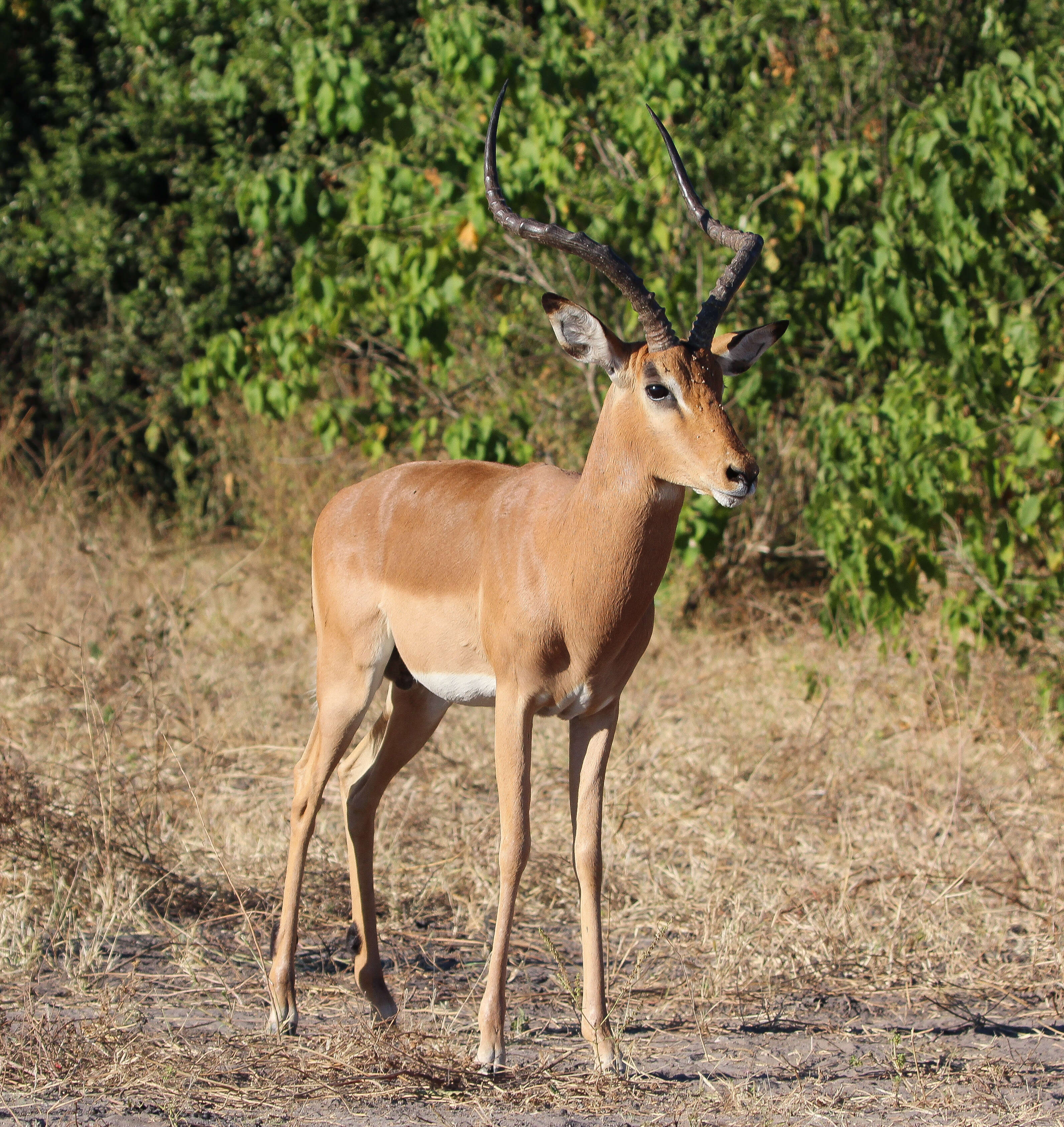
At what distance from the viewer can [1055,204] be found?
6.03 metres

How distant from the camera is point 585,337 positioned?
3514mm

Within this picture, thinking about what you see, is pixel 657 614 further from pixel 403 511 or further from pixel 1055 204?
pixel 403 511

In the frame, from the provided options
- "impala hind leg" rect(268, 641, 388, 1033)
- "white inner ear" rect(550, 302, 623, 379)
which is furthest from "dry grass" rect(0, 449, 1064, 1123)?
"white inner ear" rect(550, 302, 623, 379)

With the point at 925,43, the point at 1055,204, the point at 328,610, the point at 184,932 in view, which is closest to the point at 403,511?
the point at 328,610

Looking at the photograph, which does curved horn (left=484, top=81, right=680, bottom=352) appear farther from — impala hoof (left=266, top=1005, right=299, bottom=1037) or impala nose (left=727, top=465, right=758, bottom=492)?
impala hoof (left=266, top=1005, right=299, bottom=1037)

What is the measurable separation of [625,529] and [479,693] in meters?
0.65

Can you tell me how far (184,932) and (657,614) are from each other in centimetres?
413

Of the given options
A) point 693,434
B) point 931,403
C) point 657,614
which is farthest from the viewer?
point 657,614

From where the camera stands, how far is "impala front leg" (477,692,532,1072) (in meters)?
3.40

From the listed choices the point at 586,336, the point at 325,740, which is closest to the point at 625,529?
the point at 586,336

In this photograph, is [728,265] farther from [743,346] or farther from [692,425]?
[692,425]

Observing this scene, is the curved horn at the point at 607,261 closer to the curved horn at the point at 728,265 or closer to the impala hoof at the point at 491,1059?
the curved horn at the point at 728,265

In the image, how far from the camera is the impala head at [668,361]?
321 cm

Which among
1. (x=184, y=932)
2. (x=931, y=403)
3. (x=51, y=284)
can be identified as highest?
(x=931, y=403)
